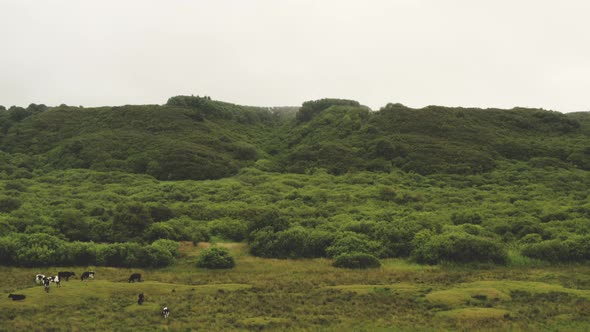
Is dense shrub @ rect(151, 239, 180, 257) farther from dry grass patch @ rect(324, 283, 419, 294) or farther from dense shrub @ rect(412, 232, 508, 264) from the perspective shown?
dense shrub @ rect(412, 232, 508, 264)

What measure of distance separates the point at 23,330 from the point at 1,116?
115m

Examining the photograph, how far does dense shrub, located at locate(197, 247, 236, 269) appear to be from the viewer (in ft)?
142

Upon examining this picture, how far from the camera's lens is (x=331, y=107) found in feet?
447

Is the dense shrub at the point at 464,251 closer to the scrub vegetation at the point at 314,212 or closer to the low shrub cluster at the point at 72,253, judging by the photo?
the scrub vegetation at the point at 314,212

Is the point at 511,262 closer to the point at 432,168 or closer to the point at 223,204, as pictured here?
the point at 223,204

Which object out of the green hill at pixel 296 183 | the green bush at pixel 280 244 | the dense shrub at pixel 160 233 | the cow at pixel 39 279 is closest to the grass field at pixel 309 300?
the cow at pixel 39 279

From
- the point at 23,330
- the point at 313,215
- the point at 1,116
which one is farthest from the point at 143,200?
the point at 1,116

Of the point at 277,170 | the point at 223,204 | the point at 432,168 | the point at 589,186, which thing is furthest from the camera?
the point at 277,170

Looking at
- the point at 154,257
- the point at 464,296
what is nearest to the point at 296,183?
the point at 154,257

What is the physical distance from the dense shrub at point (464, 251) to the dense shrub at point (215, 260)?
1633cm

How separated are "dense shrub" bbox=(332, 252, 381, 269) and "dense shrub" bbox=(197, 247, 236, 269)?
28.9 ft

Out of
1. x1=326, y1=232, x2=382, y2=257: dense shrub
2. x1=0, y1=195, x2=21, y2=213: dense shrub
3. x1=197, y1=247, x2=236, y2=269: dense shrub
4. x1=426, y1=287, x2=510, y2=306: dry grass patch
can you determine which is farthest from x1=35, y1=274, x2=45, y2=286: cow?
x1=0, y1=195, x2=21, y2=213: dense shrub

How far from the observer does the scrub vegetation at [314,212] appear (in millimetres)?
32281

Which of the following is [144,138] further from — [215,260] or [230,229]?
[215,260]
